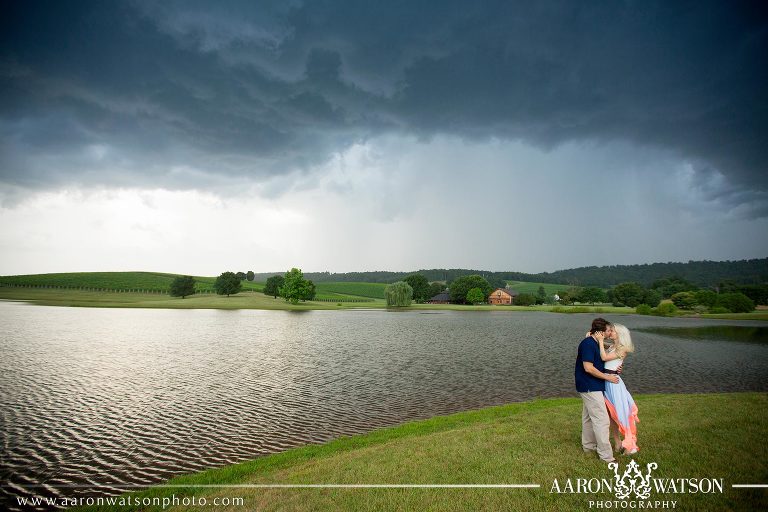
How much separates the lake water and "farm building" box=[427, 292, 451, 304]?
454 ft

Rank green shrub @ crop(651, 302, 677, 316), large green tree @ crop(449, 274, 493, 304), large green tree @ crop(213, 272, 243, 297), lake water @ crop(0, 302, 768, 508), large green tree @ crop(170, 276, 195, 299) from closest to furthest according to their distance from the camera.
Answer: lake water @ crop(0, 302, 768, 508), green shrub @ crop(651, 302, 677, 316), large green tree @ crop(213, 272, 243, 297), large green tree @ crop(170, 276, 195, 299), large green tree @ crop(449, 274, 493, 304)

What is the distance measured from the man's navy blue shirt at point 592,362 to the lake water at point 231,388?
359 centimetres

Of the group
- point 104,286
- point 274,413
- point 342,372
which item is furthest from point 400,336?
point 104,286

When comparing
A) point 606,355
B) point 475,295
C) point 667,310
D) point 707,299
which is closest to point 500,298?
point 475,295

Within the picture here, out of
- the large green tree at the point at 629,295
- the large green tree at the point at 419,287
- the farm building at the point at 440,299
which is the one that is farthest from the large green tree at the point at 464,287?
the large green tree at the point at 629,295

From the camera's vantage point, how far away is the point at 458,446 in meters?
10.2

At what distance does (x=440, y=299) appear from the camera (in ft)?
605

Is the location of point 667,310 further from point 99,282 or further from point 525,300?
point 99,282

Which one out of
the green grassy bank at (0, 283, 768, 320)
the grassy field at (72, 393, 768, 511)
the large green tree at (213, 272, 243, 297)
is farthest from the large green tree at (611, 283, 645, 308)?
the grassy field at (72, 393, 768, 511)

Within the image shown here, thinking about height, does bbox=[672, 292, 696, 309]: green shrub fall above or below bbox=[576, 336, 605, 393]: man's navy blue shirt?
below

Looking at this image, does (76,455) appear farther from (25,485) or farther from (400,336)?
(400,336)

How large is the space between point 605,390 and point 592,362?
0.84 m

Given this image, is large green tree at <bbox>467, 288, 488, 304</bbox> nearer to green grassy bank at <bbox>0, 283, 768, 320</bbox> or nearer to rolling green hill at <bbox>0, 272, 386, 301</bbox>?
green grassy bank at <bbox>0, 283, 768, 320</bbox>

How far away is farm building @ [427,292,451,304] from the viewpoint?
595 feet
